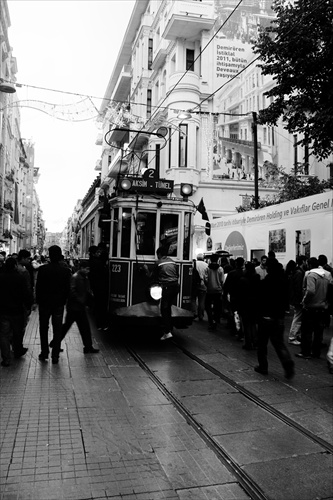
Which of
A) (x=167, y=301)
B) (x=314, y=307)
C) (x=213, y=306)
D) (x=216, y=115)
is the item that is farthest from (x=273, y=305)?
(x=216, y=115)

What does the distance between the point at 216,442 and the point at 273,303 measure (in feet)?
9.06

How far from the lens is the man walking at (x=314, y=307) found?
7.67m

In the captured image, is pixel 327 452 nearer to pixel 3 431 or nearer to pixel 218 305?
pixel 3 431

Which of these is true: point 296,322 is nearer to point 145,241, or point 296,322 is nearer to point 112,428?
point 145,241

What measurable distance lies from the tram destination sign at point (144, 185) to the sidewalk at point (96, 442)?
12.9 ft

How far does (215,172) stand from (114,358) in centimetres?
2123

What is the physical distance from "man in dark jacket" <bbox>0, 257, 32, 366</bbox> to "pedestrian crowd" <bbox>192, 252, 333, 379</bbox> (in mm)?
3834

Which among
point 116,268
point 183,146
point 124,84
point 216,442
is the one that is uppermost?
point 124,84

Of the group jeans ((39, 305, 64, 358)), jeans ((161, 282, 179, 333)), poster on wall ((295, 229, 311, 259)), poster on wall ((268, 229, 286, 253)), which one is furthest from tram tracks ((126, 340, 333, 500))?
poster on wall ((268, 229, 286, 253))

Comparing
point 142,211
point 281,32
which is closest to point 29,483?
point 142,211

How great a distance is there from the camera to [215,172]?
27219 millimetres

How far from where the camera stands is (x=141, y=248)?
29.3 ft

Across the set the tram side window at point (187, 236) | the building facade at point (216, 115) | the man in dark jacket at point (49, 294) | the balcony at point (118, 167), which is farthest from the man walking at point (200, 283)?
the building facade at point (216, 115)

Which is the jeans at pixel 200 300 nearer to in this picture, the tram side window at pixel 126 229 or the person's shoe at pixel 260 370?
the tram side window at pixel 126 229
